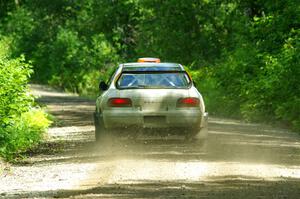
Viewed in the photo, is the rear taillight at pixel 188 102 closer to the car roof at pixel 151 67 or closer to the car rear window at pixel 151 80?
the car rear window at pixel 151 80

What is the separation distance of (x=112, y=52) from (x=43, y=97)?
39.3ft

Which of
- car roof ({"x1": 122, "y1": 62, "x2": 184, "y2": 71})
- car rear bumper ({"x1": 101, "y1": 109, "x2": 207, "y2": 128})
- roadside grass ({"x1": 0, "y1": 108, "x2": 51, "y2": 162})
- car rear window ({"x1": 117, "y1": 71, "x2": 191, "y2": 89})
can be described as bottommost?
roadside grass ({"x1": 0, "y1": 108, "x2": 51, "y2": 162})

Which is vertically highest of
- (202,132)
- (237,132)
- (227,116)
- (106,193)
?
(106,193)

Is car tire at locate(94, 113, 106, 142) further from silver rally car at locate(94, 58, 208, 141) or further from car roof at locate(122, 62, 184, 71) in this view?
car roof at locate(122, 62, 184, 71)

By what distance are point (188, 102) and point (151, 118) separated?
80cm

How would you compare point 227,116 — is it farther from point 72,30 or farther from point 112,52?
point 72,30

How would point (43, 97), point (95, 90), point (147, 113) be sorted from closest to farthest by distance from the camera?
point (147, 113) < point (43, 97) < point (95, 90)

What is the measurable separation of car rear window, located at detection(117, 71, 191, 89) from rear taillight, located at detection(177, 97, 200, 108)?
1.49 ft

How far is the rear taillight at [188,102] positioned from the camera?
16.8 meters

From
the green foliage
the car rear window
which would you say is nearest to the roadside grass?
the green foliage

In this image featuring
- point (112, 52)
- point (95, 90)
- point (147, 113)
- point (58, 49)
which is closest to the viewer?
point (147, 113)

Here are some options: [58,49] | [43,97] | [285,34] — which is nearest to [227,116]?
[285,34]

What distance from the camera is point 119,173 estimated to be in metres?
13.1

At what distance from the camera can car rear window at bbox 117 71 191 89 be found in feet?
56.1
